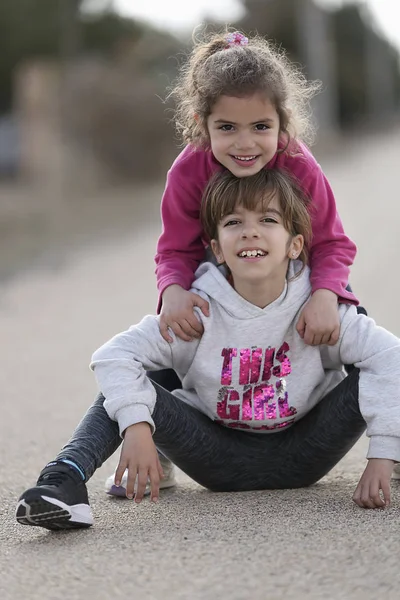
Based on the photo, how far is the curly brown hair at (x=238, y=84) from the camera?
3.08 m

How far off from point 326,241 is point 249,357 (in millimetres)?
442

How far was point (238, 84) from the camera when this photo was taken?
10.0 ft

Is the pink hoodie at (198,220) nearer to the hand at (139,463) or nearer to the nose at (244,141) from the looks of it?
the nose at (244,141)

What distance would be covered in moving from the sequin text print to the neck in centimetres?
14

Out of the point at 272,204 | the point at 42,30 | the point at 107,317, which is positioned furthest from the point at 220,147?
the point at 42,30

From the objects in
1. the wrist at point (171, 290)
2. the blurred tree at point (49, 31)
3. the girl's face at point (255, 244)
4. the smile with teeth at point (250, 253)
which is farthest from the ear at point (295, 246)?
the blurred tree at point (49, 31)

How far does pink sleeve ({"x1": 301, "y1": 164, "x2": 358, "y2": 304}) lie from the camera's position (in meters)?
3.19

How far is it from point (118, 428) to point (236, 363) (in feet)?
1.27

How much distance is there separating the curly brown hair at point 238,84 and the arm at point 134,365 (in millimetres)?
612

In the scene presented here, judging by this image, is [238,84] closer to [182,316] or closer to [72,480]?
[182,316]

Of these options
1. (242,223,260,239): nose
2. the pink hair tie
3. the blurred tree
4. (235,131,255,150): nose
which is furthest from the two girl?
the blurred tree

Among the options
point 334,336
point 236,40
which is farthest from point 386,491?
point 236,40

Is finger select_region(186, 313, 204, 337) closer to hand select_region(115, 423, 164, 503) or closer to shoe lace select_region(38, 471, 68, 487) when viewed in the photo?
hand select_region(115, 423, 164, 503)

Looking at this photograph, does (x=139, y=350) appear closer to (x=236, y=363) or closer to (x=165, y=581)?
(x=236, y=363)
